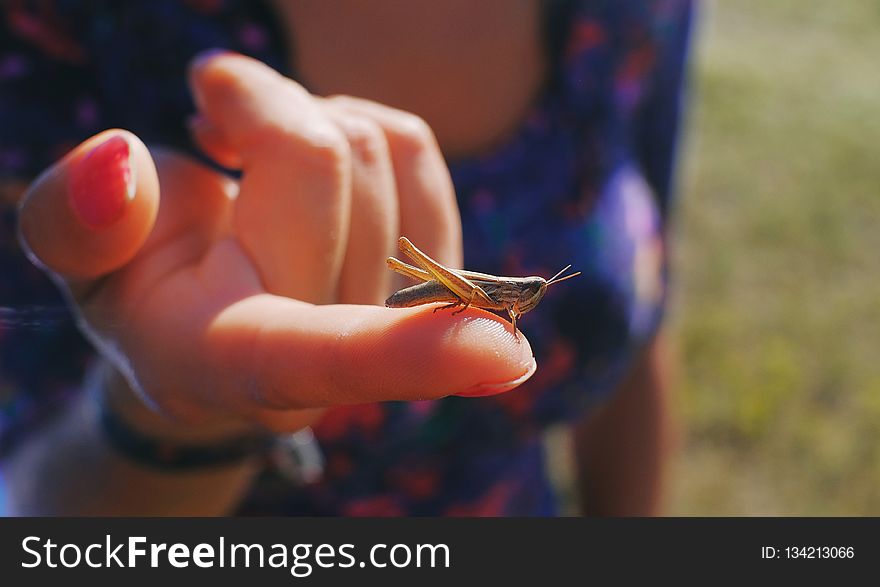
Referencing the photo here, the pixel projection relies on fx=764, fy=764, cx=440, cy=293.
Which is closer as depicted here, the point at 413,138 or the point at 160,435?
the point at 413,138

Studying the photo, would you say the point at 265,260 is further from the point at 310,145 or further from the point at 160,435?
the point at 160,435

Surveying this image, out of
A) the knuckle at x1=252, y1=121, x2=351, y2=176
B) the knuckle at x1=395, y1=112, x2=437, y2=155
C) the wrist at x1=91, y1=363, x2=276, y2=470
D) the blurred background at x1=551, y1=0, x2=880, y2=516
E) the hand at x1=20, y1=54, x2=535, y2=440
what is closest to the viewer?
the hand at x1=20, y1=54, x2=535, y2=440

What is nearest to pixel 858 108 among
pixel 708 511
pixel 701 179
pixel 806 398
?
pixel 701 179

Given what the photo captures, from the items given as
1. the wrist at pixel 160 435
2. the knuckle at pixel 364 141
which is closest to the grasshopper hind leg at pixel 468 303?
the knuckle at pixel 364 141

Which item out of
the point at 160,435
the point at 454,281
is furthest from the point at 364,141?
the point at 160,435

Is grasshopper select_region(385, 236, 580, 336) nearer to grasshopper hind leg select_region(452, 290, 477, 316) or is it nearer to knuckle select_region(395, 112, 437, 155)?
grasshopper hind leg select_region(452, 290, 477, 316)

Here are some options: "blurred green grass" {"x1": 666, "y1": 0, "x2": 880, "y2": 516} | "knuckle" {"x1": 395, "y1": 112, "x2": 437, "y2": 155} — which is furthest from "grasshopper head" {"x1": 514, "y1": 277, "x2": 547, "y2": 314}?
"blurred green grass" {"x1": 666, "y1": 0, "x2": 880, "y2": 516}

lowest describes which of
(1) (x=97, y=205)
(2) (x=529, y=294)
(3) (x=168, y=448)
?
(3) (x=168, y=448)
